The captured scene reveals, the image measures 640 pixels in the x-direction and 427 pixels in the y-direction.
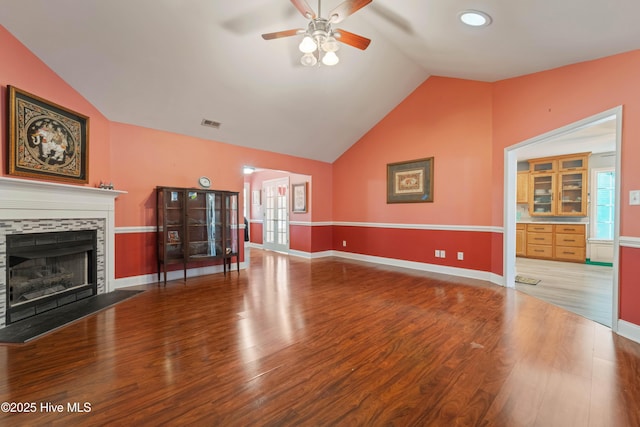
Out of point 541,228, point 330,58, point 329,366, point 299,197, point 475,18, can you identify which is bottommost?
point 329,366

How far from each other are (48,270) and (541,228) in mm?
8792

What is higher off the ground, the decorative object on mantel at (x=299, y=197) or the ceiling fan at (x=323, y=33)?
the ceiling fan at (x=323, y=33)

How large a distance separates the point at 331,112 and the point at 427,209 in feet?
8.26

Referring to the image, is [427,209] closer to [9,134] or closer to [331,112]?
[331,112]

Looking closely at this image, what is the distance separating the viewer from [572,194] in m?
6.22

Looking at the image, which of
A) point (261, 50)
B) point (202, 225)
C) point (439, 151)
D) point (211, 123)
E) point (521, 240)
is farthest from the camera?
point (521, 240)

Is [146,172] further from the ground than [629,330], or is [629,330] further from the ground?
[146,172]

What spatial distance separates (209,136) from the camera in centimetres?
475

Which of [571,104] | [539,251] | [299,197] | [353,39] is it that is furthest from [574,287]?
[299,197]

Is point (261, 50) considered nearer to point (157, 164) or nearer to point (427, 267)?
point (157, 164)

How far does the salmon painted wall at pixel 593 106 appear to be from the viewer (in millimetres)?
2369

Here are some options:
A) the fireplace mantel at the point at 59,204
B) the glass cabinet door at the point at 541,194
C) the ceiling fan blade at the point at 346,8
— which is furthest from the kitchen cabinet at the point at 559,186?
the fireplace mantel at the point at 59,204

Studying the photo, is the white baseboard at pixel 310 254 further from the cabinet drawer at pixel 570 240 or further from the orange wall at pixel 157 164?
the cabinet drawer at pixel 570 240

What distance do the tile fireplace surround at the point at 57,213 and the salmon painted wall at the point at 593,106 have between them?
5.42 m
